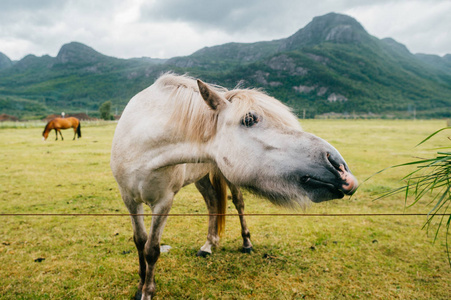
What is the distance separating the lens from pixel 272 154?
5.71 feet

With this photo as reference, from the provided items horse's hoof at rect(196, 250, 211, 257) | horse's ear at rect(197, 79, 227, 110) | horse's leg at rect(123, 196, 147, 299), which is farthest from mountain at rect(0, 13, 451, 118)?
horse's ear at rect(197, 79, 227, 110)

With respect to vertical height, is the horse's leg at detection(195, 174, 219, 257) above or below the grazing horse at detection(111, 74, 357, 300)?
below

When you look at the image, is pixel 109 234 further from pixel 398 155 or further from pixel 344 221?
pixel 398 155

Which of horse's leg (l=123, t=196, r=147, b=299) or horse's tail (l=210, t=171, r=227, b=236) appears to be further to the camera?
horse's tail (l=210, t=171, r=227, b=236)

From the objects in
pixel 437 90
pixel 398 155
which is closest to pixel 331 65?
pixel 437 90

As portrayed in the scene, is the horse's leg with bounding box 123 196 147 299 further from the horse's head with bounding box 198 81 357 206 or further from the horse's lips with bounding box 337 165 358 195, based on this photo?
the horse's lips with bounding box 337 165 358 195

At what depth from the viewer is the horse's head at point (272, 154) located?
1599 millimetres

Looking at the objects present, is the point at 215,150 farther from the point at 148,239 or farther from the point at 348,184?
the point at 148,239

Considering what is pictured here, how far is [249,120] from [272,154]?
32cm

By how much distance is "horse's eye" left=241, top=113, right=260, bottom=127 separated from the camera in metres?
1.83

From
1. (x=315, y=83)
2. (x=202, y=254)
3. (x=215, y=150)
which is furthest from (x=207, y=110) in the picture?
(x=315, y=83)

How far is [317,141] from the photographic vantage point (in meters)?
1.68

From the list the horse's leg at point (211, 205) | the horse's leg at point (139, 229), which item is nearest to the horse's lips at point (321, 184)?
the horse's leg at point (139, 229)

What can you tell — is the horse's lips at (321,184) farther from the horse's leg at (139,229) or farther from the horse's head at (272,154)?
the horse's leg at (139,229)
